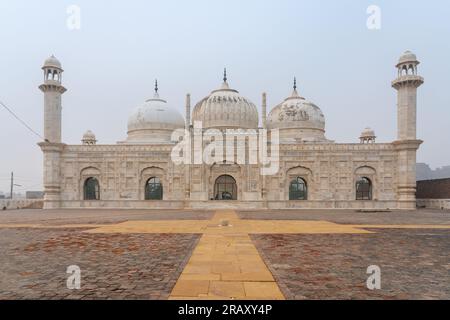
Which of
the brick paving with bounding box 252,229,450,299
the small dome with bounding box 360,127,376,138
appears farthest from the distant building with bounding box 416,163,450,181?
the brick paving with bounding box 252,229,450,299

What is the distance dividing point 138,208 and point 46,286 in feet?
82.7

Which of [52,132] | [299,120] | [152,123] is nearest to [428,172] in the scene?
[299,120]

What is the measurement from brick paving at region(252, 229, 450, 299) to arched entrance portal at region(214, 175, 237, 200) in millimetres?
22466

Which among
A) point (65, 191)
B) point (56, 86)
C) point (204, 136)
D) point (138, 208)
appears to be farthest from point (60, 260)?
point (56, 86)

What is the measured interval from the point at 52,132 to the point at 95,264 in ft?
96.3

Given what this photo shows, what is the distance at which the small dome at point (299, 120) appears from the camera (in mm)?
37156

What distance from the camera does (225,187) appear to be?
32938 millimetres

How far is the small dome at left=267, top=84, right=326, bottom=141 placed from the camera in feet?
122

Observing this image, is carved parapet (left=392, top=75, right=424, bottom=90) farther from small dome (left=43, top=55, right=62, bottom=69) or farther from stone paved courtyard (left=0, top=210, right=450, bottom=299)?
small dome (left=43, top=55, right=62, bottom=69)

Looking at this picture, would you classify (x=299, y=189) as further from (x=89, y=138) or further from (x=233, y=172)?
(x=89, y=138)

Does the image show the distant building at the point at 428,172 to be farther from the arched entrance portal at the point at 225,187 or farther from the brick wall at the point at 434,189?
the arched entrance portal at the point at 225,187

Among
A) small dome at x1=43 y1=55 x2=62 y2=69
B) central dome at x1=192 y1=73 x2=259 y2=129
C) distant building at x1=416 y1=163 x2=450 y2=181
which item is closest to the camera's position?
small dome at x1=43 y1=55 x2=62 y2=69

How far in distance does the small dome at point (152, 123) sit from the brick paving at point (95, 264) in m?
28.4
